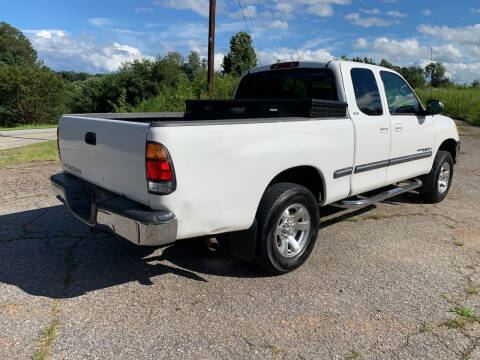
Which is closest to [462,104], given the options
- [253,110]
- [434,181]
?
[434,181]

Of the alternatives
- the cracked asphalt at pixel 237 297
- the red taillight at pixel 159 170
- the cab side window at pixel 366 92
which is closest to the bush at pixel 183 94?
the cracked asphalt at pixel 237 297

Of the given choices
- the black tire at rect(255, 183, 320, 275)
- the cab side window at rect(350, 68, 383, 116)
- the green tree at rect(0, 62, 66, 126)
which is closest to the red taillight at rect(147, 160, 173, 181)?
the black tire at rect(255, 183, 320, 275)

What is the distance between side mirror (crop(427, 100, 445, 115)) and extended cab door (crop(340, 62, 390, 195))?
111 centimetres

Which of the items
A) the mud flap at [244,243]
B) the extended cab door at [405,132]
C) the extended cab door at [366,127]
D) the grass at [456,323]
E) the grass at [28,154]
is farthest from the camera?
the grass at [28,154]

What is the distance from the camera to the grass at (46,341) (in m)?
2.37

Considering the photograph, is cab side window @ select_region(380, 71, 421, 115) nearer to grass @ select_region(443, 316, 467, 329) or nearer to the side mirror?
the side mirror

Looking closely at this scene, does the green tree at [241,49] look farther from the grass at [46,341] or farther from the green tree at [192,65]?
the grass at [46,341]

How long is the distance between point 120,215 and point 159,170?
1.56 feet

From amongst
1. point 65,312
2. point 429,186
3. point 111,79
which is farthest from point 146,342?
point 111,79

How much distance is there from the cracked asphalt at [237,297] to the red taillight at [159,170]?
96 cm

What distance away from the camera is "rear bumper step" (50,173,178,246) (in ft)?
8.46

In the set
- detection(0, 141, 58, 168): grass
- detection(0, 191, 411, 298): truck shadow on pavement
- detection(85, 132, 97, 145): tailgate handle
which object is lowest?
detection(0, 191, 411, 298): truck shadow on pavement

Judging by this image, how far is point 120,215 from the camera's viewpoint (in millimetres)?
2734

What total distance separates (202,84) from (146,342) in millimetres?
14221
